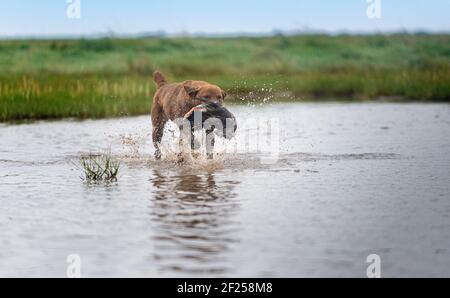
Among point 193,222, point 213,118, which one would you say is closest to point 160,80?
point 213,118

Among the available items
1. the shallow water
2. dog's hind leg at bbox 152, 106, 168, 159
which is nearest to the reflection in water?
the shallow water

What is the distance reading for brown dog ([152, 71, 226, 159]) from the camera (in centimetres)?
1245

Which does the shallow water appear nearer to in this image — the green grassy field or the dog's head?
the dog's head

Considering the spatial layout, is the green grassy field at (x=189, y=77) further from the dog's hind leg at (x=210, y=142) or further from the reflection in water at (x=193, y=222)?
the reflection in water at (x=193, y=222)

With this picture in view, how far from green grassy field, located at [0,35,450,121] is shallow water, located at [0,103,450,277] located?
456 centimetres

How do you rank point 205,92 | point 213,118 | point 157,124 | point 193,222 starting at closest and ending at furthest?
point 193,222 → point 213,118 → point 205,92 → point 157,124

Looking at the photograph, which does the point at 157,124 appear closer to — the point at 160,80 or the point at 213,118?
the point at 160,80

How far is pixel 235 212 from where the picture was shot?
9.48 meters

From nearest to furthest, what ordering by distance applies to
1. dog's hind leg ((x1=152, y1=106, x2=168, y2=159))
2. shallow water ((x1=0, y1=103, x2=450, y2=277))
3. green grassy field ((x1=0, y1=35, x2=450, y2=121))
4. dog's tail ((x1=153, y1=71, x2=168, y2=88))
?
shallow water ((x1=0, y1=103, x2=450, y2=277))
dog's hind leg ((x1=152, y1=106, x2=168, y2=159))
dog's tail ((x1=153, y1=71, x2=168, y2=88))
green grassy field ((x1=0, y1=35, x2=450, y2=121))

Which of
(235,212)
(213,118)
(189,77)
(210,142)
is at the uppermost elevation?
(213,118)

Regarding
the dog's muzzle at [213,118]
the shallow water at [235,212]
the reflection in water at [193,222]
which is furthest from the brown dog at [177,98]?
the reflection in water at [193,222]

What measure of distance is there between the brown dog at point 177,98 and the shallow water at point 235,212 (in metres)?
0.68

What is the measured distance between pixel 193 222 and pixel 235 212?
642 millimetres

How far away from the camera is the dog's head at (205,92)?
40.7 feet
